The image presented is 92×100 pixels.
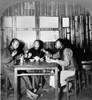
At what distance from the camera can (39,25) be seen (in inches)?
57.6

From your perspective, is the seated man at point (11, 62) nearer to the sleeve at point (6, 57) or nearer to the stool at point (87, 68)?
the sleeve at point (6, 57)

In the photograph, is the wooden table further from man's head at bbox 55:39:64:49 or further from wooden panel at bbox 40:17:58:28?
wooden panel at bbox 40:17:58:28

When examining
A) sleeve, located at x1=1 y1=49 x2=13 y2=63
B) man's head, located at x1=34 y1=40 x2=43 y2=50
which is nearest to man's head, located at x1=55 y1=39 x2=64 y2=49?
man's head, located at x1=34 y1=40 x2=43 y2=50

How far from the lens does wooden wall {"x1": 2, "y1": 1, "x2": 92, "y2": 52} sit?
144 cm

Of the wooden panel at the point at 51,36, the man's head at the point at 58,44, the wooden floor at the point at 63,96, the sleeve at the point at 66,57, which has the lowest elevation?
the wooden floor at the point at 63,96

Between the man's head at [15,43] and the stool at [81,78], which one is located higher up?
the man's head at [15,43]

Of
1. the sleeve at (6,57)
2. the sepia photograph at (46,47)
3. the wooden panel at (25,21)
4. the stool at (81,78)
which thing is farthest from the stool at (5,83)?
the stool at (81,78)

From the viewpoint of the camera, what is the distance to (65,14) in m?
1.44

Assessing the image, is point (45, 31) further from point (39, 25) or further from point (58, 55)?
point (58, 55)

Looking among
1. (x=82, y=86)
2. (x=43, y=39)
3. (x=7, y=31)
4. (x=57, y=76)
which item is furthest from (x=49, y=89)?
(x=7, y=31)

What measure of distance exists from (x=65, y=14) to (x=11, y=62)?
48 cm

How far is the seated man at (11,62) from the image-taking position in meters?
1.45

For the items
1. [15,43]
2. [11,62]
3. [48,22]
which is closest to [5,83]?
[11,62]

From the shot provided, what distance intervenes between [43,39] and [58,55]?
Result: 0.15 m
